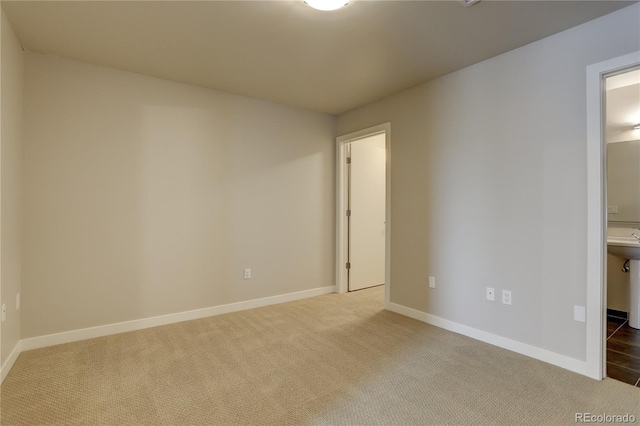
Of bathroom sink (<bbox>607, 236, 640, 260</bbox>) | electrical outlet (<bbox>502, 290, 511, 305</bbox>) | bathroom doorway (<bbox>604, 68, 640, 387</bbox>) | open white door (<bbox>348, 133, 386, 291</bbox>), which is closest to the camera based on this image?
electrical outlet (<bbox>502, 290, 511, 305</bbox>)

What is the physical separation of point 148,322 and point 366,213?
3.00 m

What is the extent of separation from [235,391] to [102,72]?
2.90 m

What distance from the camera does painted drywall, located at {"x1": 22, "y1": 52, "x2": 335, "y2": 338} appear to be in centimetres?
270

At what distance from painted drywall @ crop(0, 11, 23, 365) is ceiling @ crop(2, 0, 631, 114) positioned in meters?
0.22

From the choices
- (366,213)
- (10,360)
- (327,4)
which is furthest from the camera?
(366,213)

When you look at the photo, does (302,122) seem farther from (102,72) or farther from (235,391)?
(235,391)

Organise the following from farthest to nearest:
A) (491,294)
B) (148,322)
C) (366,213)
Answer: (366,213) → (148,322) → (491,294)

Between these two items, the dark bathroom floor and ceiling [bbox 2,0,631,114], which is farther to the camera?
the dark bathroom floor

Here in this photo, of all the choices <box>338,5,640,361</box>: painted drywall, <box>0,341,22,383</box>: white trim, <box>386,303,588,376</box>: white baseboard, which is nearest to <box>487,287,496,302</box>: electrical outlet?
<box>338,5,640,361</box>: painted drywall

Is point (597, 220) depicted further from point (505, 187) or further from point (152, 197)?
point (152, 197)

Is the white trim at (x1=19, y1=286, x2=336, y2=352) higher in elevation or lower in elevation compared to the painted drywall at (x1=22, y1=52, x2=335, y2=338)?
lower

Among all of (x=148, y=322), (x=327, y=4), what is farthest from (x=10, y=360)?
(x=327, y=4)

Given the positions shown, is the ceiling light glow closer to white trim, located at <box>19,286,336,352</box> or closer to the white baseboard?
the white baseboard

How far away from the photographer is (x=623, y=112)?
3.47 metres
